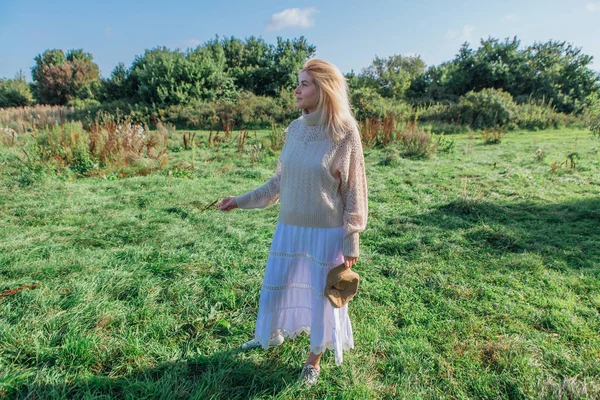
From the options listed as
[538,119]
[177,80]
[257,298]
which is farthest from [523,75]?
[257,298]

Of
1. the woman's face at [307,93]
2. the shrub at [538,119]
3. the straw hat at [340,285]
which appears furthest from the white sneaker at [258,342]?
the shrub at [538,119]

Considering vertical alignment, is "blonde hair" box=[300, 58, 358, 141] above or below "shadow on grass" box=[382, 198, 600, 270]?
above

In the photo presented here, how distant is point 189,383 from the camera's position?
7.00ft

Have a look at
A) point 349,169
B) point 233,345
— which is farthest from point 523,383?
point 233,345

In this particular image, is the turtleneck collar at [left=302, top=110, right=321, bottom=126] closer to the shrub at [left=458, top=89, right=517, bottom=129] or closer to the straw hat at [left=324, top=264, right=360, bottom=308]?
the straw hat at [left=324, top=264, right=360, bottom=308]

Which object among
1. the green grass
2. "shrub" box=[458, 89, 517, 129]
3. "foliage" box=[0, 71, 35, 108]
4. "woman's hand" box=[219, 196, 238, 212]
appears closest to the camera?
the green grass

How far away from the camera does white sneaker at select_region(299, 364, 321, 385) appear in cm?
218

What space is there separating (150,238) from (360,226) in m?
3.21

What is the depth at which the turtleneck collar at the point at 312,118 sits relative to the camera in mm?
1939

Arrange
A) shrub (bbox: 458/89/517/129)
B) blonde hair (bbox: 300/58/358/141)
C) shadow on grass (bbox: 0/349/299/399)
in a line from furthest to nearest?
shrub (bbox: 458/89/517/129), shadow on grass (bbox: 0/349/299/399), blonde hair (bbox: 300/58/358/141)

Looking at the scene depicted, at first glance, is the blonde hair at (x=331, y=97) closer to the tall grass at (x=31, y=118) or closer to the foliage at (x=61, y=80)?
the tall grass at (x=31, y=118)

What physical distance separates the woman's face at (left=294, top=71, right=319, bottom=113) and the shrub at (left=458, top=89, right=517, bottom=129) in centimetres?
1806

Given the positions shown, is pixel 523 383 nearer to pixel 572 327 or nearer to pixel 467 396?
pixel 467 396

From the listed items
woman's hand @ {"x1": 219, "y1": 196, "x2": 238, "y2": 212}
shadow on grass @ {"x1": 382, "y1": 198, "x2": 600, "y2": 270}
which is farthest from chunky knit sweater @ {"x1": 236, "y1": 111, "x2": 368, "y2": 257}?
shadow on grass @ {"x1": 382, "y1": 198, "x2": 600, "y2": 270}
